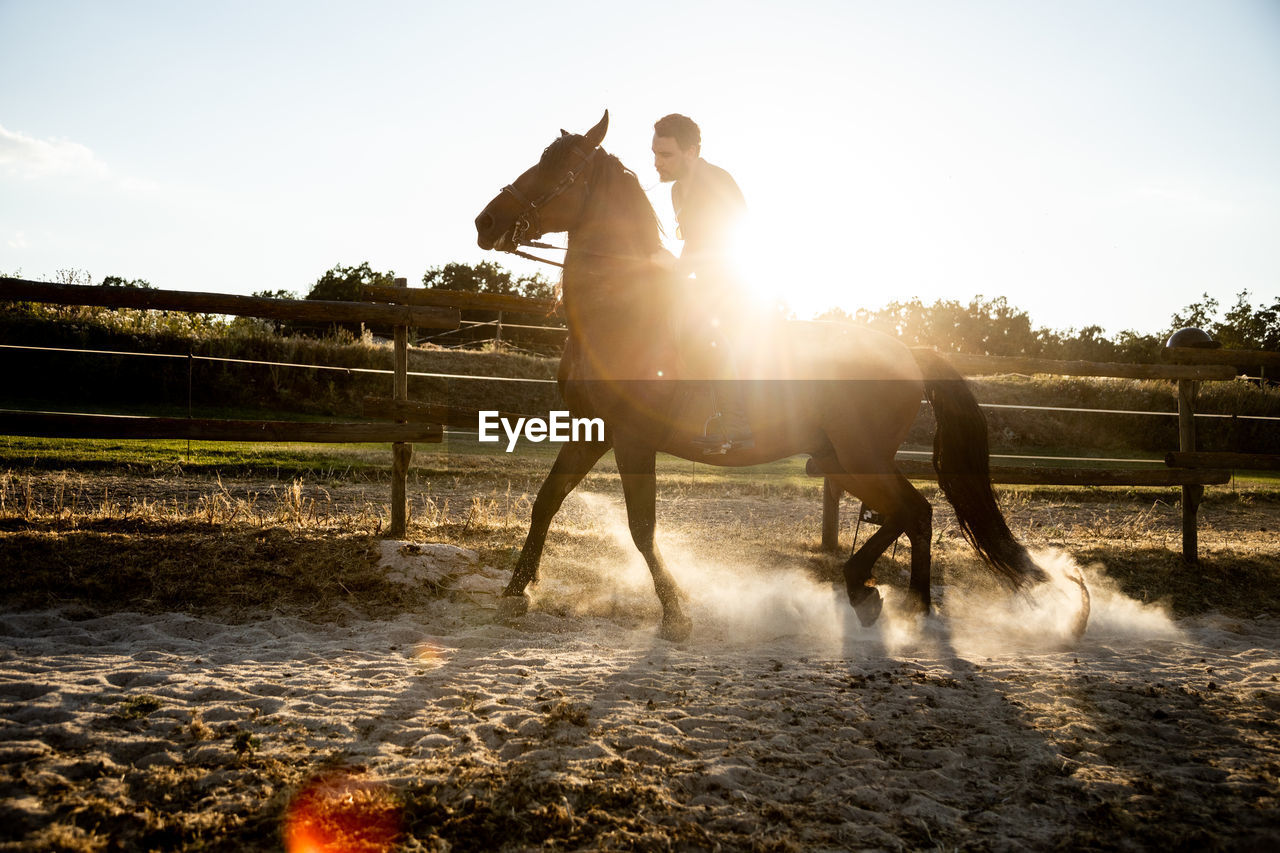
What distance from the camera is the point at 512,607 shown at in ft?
15.9

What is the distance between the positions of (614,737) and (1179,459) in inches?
250

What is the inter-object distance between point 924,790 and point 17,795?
9.11 ft

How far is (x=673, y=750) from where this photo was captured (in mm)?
2803

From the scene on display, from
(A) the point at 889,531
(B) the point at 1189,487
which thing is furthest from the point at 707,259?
(B) the point at 1189,487

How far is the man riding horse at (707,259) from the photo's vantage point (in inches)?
176

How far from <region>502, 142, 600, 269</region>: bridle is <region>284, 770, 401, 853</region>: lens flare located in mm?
3035

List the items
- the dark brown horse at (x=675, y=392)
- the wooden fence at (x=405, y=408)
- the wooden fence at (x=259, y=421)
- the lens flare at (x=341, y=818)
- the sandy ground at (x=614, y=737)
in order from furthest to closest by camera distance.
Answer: the wooden fence at (x=405, y=408) → the wooden fence at (x=259, y=421) → the dark brown horse at (x=675, y=392) → the sandy ground at (x=614, y=737) → the lens flare at (x=341, y=818)

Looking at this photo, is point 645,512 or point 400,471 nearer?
point 645,512

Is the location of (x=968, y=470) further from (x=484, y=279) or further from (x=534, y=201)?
(x=484, y=279)

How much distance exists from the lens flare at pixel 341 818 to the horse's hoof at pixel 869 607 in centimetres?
339

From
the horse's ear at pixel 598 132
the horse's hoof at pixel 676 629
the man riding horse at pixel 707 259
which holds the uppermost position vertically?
the horse's ear at pixel 598 132
